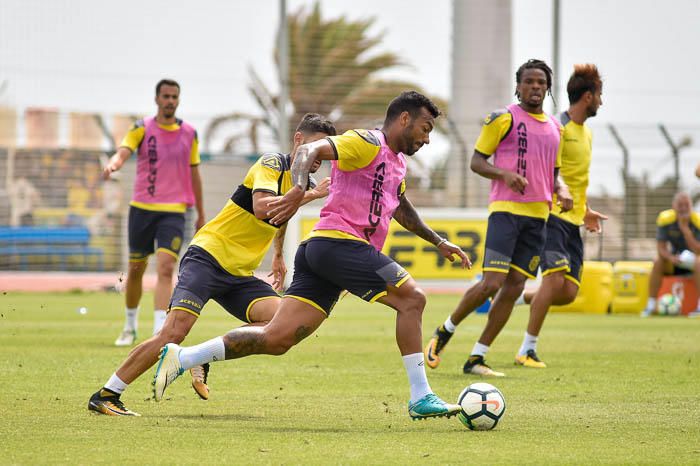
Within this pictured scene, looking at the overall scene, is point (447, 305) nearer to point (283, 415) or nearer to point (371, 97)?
point (283, 415)

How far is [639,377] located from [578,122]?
106 inches

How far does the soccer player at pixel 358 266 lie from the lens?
721 centimetres

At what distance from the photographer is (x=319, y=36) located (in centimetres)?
3809

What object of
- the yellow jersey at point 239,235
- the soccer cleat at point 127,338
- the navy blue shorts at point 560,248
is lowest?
the soccer cleat at point 127,338

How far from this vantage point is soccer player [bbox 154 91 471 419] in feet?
23.7

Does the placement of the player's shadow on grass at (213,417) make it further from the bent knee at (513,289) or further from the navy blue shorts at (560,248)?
the navy blue shorts at (560,248)

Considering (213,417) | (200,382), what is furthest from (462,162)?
(213,417)

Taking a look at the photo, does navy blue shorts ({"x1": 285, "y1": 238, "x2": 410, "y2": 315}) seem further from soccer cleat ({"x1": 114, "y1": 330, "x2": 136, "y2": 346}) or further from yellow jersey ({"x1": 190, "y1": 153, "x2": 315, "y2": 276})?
soccer cleat ({"x1": 114, "y1": 330, "x2": 136, "y2": 346})

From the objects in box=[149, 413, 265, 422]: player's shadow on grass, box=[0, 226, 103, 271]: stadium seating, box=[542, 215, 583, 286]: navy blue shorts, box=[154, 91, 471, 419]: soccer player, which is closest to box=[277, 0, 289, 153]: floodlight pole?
box=[0, 226, 103, 271]: stadium seating

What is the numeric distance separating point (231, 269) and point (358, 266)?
1.18m

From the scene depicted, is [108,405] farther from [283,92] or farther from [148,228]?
[283,92]

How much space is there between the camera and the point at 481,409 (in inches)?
281

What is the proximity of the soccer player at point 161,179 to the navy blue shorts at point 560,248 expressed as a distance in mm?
3519

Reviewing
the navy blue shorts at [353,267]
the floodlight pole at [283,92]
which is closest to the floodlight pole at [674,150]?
the floodlight pole at [283,92]
